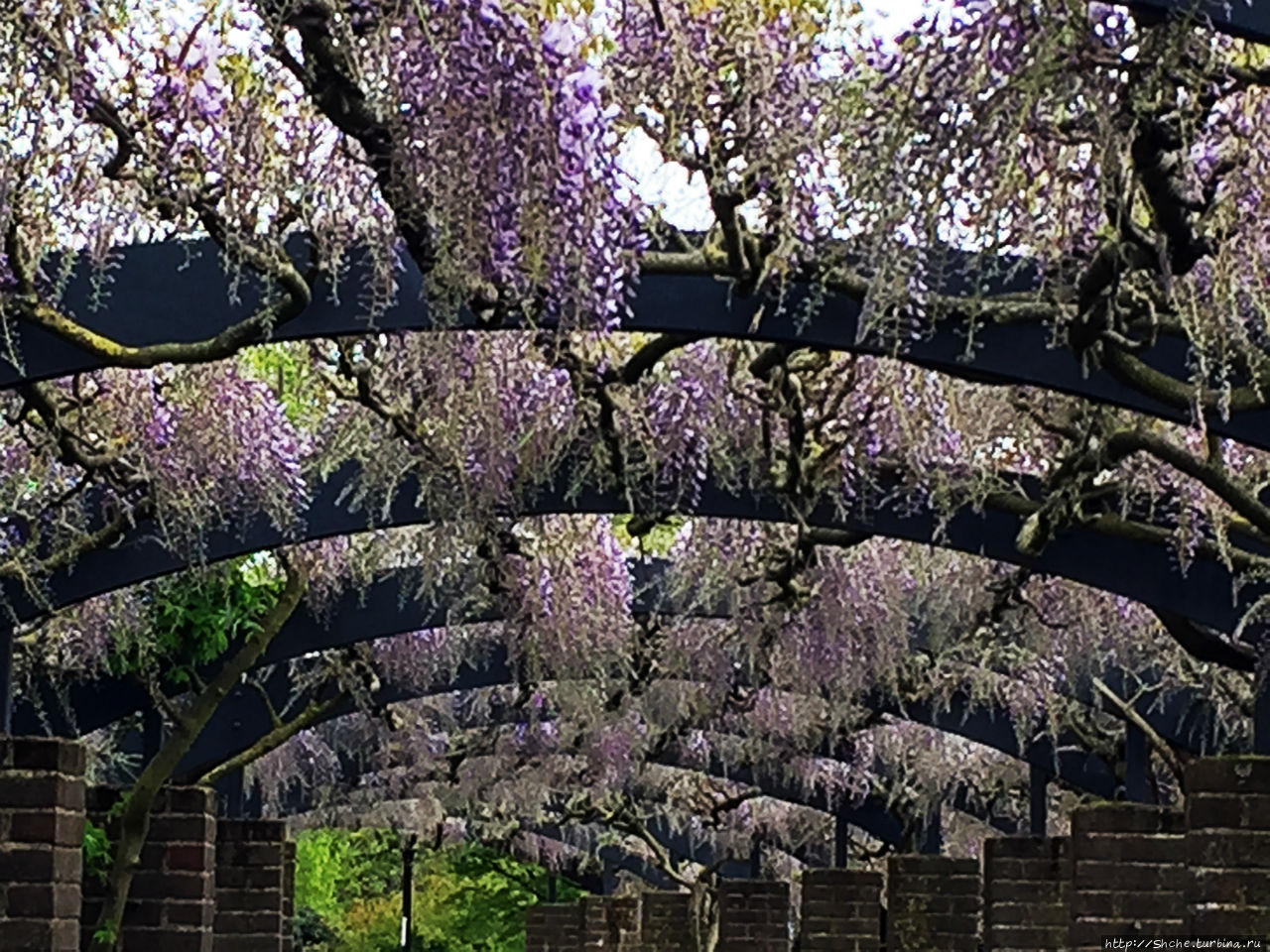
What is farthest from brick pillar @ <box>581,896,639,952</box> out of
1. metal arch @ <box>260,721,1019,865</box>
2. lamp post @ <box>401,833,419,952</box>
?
metal arch @ <box>260,721,1019,865</box>

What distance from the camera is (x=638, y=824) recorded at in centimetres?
1961

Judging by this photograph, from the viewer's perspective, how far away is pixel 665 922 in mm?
23812

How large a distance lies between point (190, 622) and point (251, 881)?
1.38 meters

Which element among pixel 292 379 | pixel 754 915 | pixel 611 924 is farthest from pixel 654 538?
pixel 611 924

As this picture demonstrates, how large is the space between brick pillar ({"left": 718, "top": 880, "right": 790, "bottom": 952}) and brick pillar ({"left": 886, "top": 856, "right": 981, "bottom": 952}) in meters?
4.07

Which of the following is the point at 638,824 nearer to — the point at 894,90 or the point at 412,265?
the point at 412,265

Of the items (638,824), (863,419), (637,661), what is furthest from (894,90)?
(638,824)

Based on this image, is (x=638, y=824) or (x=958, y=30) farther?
(x=638, y=824)

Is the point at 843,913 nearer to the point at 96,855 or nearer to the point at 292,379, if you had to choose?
the point at 292,379

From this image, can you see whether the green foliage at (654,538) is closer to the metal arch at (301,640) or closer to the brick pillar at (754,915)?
the metal arch at (301,640)

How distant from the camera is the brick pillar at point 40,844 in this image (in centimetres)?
639

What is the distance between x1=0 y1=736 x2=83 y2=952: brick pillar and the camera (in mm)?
6395

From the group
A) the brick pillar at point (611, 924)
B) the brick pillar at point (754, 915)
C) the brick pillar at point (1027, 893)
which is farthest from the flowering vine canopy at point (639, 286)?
the brick pillar at point (611, 924)

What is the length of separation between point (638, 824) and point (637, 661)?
789 centimetres
